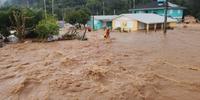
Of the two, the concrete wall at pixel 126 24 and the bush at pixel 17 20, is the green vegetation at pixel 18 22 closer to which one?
the bush at pixel 17 20

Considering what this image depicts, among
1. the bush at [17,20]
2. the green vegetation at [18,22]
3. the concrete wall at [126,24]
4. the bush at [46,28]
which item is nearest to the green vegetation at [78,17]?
the concrete wall at [126,24]

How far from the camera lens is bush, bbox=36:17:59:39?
26203 millimetres

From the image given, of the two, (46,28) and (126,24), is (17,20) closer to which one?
(46,28)

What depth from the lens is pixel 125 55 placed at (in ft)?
55.1

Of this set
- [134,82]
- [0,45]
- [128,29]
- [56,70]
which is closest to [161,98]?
[134,82]

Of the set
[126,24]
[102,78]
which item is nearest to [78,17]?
[126,24]

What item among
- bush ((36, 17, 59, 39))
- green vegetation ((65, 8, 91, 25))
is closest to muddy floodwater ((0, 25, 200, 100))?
bush ((36, 17, 59, 39))

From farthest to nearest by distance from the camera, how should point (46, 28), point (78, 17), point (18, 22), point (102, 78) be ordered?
point (78, 17) → point (46, 28) → point (18, 22) → point (102, 78)

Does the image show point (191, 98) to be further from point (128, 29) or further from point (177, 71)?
point (128, 29)

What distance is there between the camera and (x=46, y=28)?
26172mm

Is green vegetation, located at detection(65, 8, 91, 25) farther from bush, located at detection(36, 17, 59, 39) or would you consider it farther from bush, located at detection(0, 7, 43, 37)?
bush, located at detection(36, 17, 59, 39)

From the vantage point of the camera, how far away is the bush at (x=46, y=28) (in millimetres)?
26203

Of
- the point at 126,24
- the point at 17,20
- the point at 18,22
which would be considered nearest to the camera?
the point at 17,20

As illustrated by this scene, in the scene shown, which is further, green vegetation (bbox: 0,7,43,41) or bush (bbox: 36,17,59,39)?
bush (bbox: 36,17,59,39)
